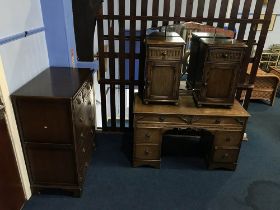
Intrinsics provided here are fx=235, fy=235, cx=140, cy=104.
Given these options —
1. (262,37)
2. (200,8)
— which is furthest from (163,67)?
(262,37)

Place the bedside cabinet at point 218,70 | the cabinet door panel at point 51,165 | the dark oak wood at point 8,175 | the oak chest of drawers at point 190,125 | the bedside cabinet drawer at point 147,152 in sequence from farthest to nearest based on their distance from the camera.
→ 1. the bedside cabinet drawer at point 147,152
2. the oak chest of drawers at point 190,125
3. the bedside cabinet at point 218,70
4. the cabinet door panel at point 51,165
5. the dark oak wood at point 8,175

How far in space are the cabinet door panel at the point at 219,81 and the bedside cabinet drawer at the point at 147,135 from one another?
1.98 ft

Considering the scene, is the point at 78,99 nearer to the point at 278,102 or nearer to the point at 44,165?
the point at 44,165

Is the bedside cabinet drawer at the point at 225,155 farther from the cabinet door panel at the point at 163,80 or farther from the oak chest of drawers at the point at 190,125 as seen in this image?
the cabinet door panel at the point at 163,80

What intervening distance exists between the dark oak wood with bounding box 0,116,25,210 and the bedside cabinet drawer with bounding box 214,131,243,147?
6.03 ft

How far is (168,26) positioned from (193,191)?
172cm

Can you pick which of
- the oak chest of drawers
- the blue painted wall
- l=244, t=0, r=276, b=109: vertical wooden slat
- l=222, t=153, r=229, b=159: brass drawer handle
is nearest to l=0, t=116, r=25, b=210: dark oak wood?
the blue painted wall

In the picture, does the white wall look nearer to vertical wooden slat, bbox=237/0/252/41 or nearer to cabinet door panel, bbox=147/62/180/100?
cabinet door panel, bbox=147/62/180/100

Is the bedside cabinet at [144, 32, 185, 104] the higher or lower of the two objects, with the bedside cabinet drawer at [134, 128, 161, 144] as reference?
higher

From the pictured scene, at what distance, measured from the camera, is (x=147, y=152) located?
8.07 ft

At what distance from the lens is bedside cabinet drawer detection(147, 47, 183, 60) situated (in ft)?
7.14

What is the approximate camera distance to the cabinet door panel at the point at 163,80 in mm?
2250

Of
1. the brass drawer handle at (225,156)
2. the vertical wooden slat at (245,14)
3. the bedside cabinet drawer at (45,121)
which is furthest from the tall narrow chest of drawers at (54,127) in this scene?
the vertical wooden slat at (245,14)

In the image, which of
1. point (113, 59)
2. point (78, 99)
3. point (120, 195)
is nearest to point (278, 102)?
point (113, 59)
